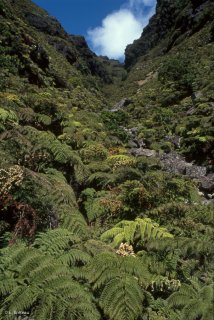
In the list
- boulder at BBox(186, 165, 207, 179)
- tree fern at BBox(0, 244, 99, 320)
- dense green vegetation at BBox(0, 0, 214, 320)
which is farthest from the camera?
boulder at BBox(186, 165, 207, 179)

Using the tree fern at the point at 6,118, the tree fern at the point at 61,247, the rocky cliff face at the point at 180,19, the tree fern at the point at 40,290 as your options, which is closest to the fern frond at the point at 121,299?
the tree fern at the point at 40,290

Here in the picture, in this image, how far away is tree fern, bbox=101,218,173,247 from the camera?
5.78 m

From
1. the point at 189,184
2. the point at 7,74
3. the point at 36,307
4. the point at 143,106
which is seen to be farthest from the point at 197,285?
the point at 143,106

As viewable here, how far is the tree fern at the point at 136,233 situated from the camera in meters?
5.78

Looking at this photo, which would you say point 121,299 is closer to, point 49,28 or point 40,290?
point 40,290

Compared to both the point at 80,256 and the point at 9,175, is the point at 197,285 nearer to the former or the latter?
the point at 80,256

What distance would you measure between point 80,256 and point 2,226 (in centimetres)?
126

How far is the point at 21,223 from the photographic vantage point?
5.13 meters

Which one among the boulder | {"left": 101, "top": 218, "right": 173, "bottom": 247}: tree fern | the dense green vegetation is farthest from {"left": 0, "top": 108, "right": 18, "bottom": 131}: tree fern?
the boulder

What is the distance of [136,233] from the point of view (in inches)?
239

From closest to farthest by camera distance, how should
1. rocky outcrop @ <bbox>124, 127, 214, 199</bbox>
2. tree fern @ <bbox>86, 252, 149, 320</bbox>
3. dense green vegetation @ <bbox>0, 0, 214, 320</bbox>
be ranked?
dense green vegetation @ <bbox>0, 0, 214, 320</bbox> < tree fern @ <bbox>86, 252, 149, 320</bbox> < rocky outcrop @ <bbox>124, 127, 214, 199</bbox>

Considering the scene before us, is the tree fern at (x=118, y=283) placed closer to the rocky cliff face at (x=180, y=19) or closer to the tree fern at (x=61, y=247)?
the tree fern at (x=61, y=247)

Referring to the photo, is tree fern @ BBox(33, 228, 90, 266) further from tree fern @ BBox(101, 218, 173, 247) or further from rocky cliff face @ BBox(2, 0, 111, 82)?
rocky cliff face @ BBox(2, 0, 111, 82)

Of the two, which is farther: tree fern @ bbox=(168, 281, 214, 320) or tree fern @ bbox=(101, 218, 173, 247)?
tree fern @ bbox=(101, 218, 173, 247)
